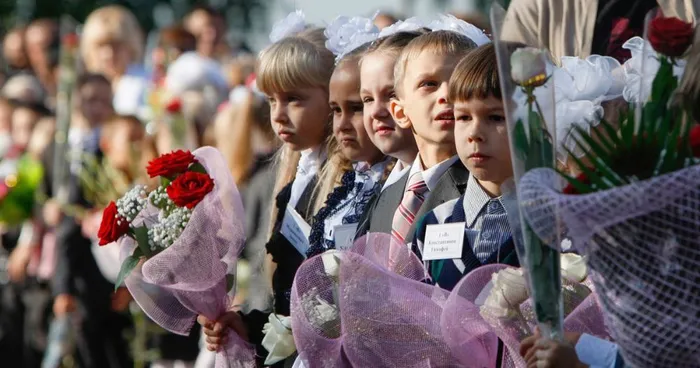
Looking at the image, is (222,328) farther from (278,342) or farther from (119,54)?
(119,54)

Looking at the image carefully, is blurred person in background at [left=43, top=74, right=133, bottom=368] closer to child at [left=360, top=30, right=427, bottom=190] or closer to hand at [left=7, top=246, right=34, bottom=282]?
hand at [left=7, top=246, right=34, bottom=282]

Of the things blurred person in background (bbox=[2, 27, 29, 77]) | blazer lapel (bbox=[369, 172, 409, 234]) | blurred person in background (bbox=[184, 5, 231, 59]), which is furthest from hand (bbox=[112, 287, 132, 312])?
blazer lapel (bbox=[369, 172, 409, 234])

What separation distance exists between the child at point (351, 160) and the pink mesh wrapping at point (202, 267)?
12.0 inches

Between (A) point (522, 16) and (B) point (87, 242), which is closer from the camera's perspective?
(A) point (522, 16)

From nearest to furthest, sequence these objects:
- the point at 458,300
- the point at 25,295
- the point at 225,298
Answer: the point at 458,300 → the point at 225,298 → the point at 25,295

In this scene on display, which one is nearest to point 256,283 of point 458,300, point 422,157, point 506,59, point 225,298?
point 225,298

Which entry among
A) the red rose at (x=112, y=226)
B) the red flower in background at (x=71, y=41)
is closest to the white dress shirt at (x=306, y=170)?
the red rose at (x=112, y=226)

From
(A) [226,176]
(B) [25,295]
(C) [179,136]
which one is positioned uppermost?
(A) [226,176]

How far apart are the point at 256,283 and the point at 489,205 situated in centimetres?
280

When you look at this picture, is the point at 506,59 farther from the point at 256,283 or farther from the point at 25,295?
the point at 25,295

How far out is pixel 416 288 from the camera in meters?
3.99

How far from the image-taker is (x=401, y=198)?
192 inches

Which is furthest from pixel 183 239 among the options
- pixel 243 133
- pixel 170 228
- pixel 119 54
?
pixel 119 54

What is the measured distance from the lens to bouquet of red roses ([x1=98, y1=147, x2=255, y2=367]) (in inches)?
194
